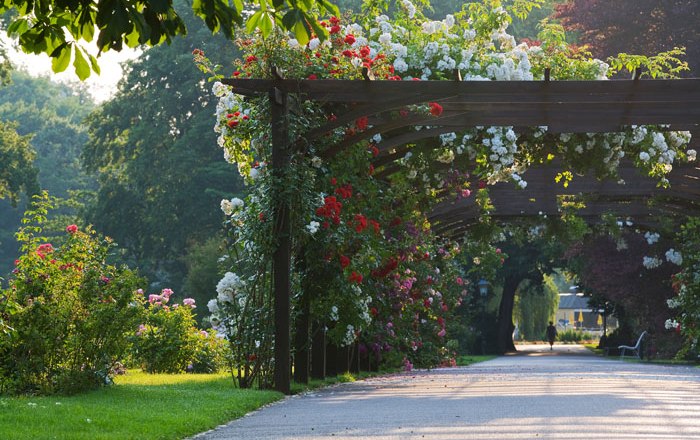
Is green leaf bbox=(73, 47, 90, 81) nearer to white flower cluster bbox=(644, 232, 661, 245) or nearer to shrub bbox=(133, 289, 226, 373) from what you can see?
shrub bbox=(133, 289, 226, 373)

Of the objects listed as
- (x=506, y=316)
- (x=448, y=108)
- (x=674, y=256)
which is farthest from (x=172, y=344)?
(x=506, y=316)

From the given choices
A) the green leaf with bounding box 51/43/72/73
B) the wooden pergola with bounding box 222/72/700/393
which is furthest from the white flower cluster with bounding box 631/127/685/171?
the green leaf with bounding box 51/43/72/73

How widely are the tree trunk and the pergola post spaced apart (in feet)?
112

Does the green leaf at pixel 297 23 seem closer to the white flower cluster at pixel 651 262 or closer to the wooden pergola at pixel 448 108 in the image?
the wooden pergola at pixel 448 108

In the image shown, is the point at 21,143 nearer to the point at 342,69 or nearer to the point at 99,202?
the point at 99,202

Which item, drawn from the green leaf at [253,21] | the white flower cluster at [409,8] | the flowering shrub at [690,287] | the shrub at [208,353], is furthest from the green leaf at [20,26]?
the flowering shrub at [690,287]

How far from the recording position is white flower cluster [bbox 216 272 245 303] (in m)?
14.9

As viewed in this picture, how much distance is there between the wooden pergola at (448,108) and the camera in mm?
14773

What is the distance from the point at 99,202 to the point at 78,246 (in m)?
34.7

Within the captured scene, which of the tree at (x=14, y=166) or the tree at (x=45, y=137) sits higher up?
the tree at (x=45, y=137)

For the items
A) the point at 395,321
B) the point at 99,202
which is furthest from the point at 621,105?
the point at 99,202

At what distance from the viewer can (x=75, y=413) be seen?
1045cm

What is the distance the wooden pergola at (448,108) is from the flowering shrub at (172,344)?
368 cm

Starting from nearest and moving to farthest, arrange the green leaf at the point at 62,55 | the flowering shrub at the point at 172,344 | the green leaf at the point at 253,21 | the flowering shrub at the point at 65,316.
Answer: the green leaf at the point at 62,55 → the green leaf at the point at 253,21 → the flowering shrub at the point at 65,316 → the flowering shrub at the point at 172,344
